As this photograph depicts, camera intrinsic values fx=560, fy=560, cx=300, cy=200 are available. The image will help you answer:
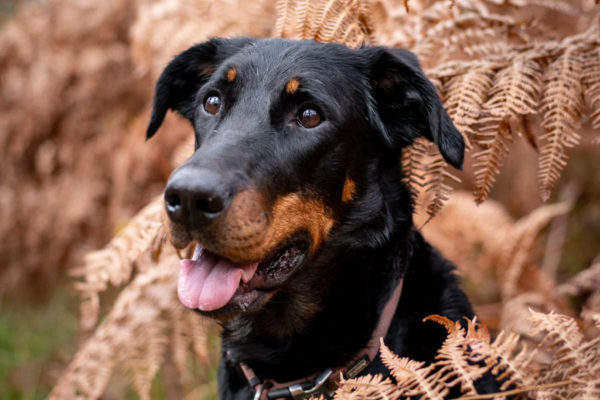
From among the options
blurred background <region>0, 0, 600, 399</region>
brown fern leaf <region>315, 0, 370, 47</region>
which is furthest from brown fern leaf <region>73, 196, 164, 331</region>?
blurred background <region>0, 0, 600, 399</region>

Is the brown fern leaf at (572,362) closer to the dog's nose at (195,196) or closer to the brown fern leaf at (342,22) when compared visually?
the dog's nose at (195,196)

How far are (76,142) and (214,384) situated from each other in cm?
255

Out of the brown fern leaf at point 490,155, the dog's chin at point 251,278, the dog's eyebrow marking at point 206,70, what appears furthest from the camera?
the dog's eyebrow marking at point 206,70

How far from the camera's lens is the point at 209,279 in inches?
84.3

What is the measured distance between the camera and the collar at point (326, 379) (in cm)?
229

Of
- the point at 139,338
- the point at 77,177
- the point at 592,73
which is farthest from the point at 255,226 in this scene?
the point at 77,177

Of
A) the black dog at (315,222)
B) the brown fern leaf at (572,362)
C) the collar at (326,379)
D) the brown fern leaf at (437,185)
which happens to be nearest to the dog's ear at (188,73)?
the black dog at (315,222)

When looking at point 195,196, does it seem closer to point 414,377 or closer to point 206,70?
point 414,377

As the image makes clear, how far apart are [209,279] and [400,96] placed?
1.24m

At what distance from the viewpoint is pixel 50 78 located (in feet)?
16.5

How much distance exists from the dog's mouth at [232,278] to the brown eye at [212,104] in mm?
689

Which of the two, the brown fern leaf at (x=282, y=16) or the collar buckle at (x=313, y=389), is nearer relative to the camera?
the collar buckle at (x=313, y=389)

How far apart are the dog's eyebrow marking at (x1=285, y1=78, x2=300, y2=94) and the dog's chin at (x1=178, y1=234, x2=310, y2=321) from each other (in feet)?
2.00

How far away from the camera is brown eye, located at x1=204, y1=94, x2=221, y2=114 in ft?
8.35
